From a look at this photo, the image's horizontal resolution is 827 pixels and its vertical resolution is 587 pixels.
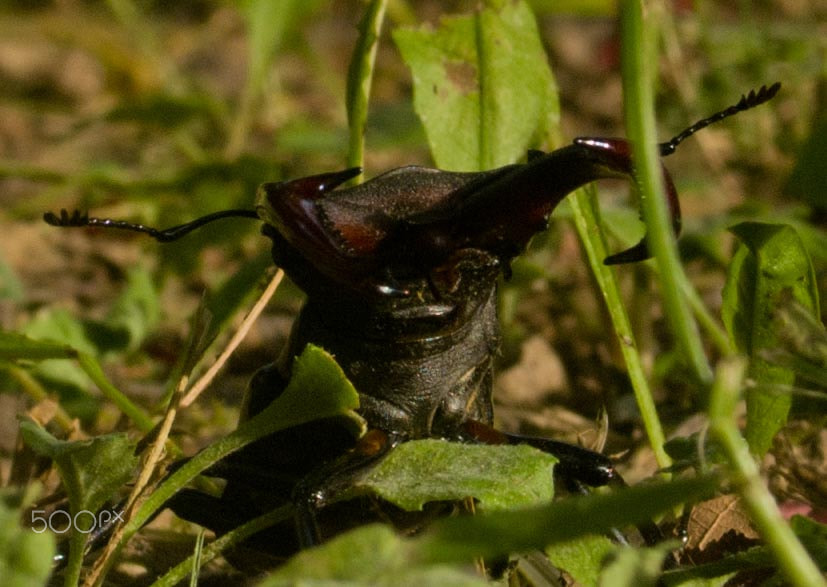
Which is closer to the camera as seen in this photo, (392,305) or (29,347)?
(392,305)

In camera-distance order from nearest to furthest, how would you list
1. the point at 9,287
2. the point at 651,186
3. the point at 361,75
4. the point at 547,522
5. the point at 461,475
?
1. the point at 547,522
2. the point at 651,186
3. the point at 461,475
4. the point at 361,75
5. the point at 9,287

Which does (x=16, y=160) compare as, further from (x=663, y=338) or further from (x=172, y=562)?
(x=172, y=562)

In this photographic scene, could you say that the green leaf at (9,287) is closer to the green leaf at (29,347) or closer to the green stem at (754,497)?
the green leaf at (29,347)

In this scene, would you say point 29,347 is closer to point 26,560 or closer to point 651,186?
point 26,560

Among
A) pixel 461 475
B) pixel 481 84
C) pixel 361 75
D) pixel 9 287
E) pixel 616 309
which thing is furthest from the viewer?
pixel 9 287

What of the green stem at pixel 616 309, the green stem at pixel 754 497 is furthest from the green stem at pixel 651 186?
the green stem at pixel 616 309

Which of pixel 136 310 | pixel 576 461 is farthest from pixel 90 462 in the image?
pixel 136 310

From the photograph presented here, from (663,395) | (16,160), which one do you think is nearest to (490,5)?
(663,395)

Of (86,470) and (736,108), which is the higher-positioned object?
(736,108)
